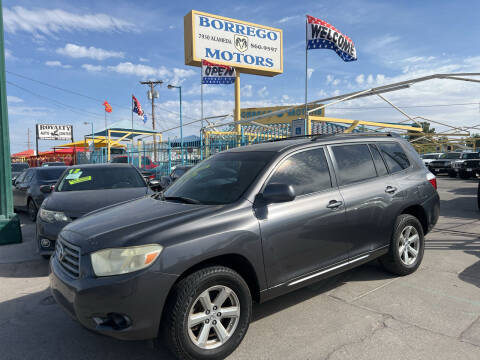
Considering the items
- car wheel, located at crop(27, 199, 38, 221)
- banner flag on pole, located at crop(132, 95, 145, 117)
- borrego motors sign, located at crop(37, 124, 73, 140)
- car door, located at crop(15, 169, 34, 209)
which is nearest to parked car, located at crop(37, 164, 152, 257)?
car wheel, located at crop(27, 199, 38, 221)

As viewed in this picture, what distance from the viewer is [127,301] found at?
252cm

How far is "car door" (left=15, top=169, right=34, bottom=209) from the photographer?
958cm

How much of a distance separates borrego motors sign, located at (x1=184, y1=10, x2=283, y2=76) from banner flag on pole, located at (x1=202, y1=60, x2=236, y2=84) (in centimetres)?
155

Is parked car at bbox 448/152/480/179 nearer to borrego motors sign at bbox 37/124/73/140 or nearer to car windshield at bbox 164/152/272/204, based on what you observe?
car windshield at bbox 164/152/272/204

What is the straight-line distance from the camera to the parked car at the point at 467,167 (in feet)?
65.1

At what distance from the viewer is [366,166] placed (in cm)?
427

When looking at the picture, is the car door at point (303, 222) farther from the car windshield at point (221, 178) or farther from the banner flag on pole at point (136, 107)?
the banner flag on pole at point (136, 107)

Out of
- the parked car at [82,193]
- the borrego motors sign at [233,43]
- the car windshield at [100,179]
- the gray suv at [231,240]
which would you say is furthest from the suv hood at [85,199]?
the borrego motors sign at [233,43]

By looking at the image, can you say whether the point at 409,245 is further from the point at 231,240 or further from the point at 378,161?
the point at 231,240

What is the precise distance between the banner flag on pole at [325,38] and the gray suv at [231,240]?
23.2 ft

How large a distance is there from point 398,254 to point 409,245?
0.98ft

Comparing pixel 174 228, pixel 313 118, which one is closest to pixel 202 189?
pixel 174 228

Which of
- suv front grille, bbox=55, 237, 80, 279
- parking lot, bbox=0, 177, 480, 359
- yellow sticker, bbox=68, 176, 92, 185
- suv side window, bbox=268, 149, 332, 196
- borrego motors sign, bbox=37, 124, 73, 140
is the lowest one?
parking lot, bbox=0, 177, 480, 359

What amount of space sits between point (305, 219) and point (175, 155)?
12796mm
